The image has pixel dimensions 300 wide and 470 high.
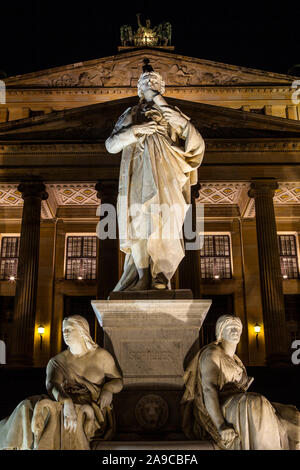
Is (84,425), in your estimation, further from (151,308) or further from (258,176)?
(258,176)

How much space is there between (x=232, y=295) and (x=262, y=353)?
4307mm

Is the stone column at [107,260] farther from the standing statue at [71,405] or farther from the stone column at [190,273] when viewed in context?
the standing statue at [71,405]

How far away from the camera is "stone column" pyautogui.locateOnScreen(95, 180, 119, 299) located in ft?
92.8

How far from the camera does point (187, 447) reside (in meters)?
4.48

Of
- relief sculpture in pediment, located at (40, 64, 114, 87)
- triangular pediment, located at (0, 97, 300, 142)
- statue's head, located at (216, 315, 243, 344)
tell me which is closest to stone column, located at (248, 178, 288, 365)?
triangular pediment, located at (0, 97, 300, 142)

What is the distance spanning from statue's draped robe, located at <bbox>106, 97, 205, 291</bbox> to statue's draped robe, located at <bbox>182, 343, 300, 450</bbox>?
1274mm

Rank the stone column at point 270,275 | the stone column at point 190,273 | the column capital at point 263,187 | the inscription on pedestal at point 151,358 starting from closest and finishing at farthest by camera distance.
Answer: the inscription on pedestal at point 151,358 < the stone column at point 270,275 < the stone column at point 190,273 < the column capital at point 263,187

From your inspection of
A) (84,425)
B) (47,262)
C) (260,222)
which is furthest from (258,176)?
(84,425)

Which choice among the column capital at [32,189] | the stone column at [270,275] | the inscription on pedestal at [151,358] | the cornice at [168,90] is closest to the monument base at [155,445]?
the inscription on pedestal at [151,358]

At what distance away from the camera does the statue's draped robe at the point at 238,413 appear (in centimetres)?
444

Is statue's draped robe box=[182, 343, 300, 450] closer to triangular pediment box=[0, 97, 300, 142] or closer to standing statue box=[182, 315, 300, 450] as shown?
standing statue box=[182, 315, 300, 450]

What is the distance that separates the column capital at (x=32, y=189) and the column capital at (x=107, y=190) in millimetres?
2821

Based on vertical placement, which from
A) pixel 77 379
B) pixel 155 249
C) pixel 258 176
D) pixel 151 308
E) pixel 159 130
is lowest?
pixel 77 379

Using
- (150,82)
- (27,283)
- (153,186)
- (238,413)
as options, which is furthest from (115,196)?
(238,413)
